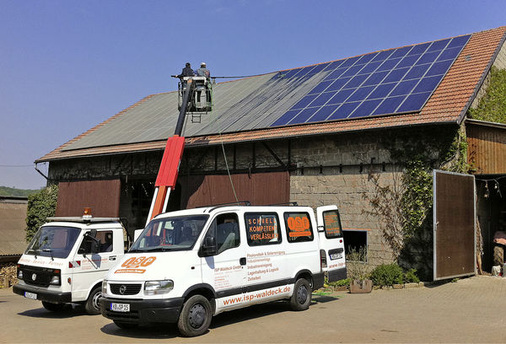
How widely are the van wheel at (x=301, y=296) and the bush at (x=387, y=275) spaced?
3617 millimetres

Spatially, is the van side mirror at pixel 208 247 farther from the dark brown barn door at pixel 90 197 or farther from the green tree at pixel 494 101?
the dark brown barn door at pixel 90 197

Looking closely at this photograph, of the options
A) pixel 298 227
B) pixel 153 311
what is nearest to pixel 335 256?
pixel 298 227

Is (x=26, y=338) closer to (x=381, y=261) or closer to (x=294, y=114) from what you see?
(x=381, y=261)

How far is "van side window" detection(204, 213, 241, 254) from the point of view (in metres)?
8.34

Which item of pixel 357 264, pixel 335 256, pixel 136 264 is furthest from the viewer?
pixel 357 264

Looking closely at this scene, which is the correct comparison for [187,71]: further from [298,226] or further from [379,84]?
[298,226]

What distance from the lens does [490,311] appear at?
9.38 m

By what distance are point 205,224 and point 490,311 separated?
594 cm

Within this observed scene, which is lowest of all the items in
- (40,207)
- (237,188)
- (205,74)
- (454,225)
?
(454,225)

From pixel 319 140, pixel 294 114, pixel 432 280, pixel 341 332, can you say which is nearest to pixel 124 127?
pixel 294 114

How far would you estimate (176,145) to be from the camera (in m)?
17.5

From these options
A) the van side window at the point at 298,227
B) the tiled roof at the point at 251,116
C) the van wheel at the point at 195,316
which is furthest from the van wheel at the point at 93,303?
the tiled roof at the point at 251,116

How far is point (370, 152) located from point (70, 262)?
29.5ft

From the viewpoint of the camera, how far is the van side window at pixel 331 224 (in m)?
11.5
